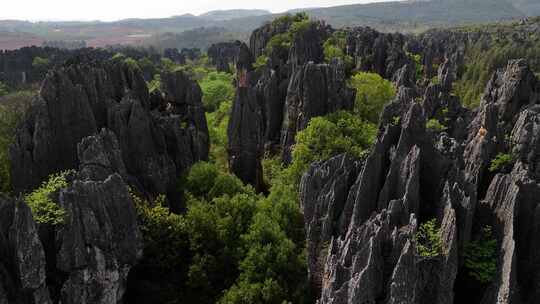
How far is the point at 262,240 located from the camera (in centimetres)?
2878

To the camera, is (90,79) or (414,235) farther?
(90,79)

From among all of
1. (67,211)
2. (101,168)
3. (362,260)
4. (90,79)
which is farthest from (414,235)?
(90,79)

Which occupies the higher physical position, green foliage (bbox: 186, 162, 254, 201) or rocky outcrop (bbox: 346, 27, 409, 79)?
rocky outcrop (bbox: 346, 27, 409, 79)

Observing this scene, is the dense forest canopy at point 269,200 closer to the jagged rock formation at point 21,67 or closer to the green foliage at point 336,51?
the green foliage at point 336,51

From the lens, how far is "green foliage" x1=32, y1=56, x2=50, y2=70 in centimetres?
13138

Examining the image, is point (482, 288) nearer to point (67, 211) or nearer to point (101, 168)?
point (67, 211)

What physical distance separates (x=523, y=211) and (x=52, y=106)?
3482 centimetres

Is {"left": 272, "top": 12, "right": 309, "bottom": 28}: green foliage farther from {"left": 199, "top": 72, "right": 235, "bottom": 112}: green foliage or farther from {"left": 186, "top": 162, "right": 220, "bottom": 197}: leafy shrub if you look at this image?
{"left": 186, "top": 162, "right": 220, "bottom": 197}: leafy shrub

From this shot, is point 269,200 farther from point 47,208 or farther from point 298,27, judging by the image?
point 298,27

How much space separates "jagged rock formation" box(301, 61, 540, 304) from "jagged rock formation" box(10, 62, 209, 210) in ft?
47.5

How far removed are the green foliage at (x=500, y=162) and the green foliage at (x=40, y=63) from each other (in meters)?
133

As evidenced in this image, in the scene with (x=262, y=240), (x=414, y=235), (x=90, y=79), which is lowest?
(x=262, y=240)

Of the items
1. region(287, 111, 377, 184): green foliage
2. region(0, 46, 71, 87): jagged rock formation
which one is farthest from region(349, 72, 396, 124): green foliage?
region(0, 46, 71, 87): jagged rock formation

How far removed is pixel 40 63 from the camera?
437 ft
